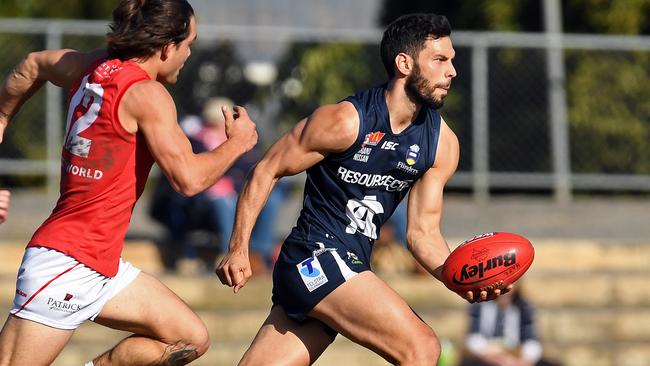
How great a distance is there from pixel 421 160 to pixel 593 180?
765 centimetres

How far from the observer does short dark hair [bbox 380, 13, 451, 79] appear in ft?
19.8

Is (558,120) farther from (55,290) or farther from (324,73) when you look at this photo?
(55,290)

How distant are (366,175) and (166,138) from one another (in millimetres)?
1123

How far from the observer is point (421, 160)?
19.7 ft

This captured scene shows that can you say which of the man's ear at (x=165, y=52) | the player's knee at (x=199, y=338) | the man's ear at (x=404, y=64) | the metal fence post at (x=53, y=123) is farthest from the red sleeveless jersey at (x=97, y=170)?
the metal fence post at (x=53, y=123)

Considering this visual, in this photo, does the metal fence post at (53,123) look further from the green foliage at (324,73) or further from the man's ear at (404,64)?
the man's ear at (404,64)

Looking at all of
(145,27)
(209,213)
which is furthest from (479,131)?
(145,27)

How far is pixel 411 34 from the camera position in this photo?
6.05 meters

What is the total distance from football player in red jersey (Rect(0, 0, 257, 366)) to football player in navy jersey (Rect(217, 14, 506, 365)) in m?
0.49

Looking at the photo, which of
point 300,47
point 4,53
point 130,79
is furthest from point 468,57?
point 130,79

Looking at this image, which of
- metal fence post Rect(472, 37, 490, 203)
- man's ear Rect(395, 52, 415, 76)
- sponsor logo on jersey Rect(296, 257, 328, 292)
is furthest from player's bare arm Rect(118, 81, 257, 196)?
metal fence post Rect(472, 37, 490, 203)

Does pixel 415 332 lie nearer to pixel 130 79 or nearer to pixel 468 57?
pixel 130 79

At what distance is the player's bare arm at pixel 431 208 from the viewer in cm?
612

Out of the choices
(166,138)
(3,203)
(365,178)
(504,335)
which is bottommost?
(504,335)
